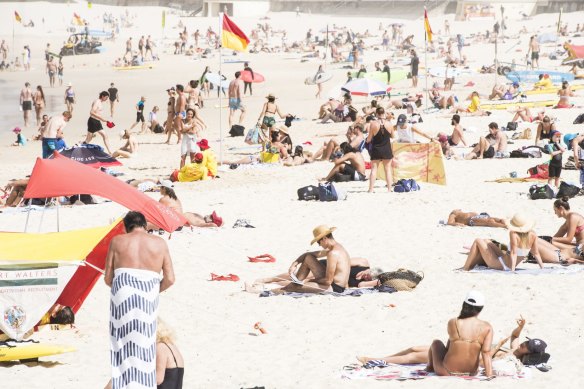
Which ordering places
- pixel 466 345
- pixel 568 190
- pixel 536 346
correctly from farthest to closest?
pixel 568 190 < pixel 536 346 < pixel 466 345

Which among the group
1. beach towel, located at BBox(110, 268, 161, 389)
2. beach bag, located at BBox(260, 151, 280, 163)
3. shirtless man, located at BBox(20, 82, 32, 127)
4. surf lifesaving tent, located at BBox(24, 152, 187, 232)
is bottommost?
shirtless man, located at BBox(20, 82, 32, 127)

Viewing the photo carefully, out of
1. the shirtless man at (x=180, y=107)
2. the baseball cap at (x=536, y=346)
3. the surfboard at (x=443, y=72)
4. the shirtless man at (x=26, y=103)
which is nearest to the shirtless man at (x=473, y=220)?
the baseball cap at (x=536, y=346)

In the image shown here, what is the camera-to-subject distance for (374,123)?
14.0 metres

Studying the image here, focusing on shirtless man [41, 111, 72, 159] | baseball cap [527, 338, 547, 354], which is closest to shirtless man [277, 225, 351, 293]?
baseball cap [527, 338, 547, 354]

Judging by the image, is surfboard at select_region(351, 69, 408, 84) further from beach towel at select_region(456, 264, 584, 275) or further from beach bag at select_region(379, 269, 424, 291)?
beach bag at select_region(379, 269, 424, 291)

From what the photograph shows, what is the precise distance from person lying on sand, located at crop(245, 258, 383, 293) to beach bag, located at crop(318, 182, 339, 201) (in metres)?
3.95

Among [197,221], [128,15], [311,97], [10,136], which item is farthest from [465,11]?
[197,221]

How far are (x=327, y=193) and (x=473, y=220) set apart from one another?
90.2 inches

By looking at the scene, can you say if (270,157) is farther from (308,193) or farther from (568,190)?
(568,190)

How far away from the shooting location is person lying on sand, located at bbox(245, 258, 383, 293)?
9.66m

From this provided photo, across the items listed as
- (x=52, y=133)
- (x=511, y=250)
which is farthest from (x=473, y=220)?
(x=52, y=133)

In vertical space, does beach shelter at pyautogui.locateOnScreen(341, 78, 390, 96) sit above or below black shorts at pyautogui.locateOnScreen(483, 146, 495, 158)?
above

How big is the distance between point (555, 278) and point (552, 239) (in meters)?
0.69

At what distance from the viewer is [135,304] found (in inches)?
234
